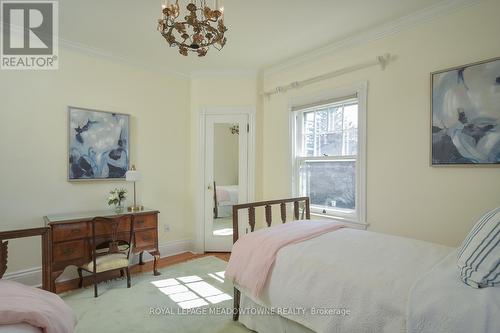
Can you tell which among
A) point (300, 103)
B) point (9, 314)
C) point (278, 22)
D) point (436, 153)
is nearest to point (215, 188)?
point (300, 103)

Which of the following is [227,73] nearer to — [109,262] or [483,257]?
[109,262]

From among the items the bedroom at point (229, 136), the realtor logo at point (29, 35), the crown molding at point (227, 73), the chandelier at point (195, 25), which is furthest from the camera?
the crown molding at point (227, 73)

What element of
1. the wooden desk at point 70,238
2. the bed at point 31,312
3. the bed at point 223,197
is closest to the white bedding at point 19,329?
the bed at point 31,312

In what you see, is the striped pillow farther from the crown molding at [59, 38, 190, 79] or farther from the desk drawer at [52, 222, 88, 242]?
the crown molding at [59, 38, 190, 79]

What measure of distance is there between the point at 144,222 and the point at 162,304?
3.36 feet

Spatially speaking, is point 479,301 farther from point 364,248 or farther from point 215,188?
point 215,188

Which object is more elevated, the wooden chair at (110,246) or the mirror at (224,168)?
the mirror at (224,168)

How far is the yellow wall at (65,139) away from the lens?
112 inches

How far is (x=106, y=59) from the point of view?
11.3 feet

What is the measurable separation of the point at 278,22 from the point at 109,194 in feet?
9.24

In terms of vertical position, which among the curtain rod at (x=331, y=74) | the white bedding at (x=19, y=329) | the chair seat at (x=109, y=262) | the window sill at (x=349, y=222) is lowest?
the chair seat at (x=109, y=262)

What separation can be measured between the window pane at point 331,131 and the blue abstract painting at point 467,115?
0.84 meters

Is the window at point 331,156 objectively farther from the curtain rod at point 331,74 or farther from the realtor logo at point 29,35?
the realtor logo at point 29,35

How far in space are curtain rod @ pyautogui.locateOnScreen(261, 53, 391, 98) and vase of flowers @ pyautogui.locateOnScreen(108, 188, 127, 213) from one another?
238 cm
